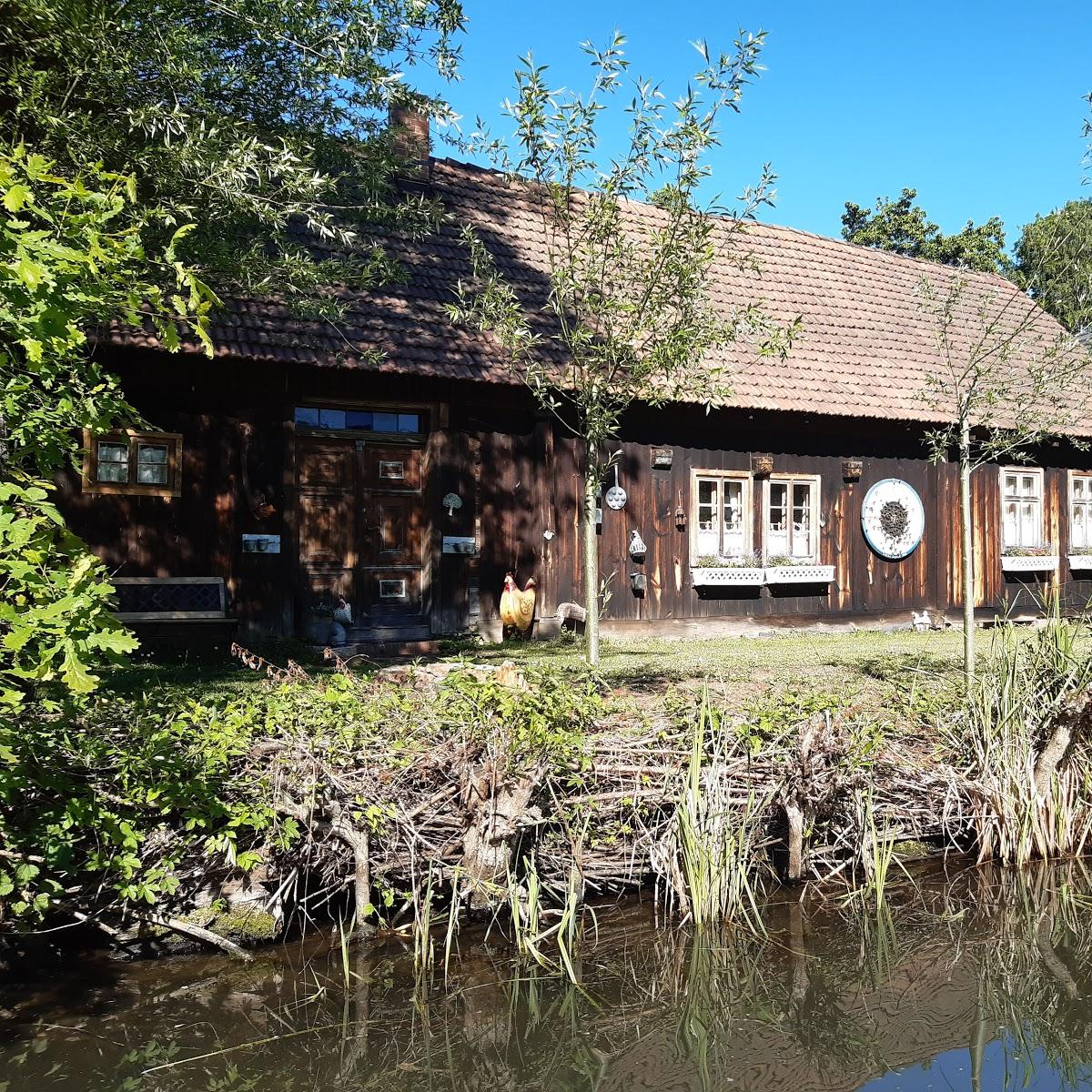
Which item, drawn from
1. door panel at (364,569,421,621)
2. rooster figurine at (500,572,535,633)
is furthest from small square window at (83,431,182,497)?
rooster figurine at (500,572,535,633)

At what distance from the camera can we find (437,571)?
37.3 feet

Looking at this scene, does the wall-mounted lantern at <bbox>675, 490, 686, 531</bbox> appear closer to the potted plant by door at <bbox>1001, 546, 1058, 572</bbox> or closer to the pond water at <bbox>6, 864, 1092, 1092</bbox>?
the potted plant by door at <bbox>1001, 546, 1058, 572</bbox>

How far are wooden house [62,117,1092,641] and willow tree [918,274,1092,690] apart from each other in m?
0.47

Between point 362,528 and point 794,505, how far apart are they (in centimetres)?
587

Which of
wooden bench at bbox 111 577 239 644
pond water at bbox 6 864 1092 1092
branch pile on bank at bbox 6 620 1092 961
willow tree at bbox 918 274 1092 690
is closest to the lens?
pond water at bbox 6 864 1092 1092

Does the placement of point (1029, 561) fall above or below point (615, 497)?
below

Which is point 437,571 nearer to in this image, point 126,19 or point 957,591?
point 126,19

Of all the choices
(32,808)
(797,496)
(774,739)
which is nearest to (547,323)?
(797,496)

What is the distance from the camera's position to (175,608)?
32.9 ft

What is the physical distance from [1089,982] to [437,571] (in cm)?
774

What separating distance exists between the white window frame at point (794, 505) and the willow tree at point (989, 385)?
1.64 m

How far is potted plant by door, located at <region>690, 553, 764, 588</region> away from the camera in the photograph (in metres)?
→ 13.0

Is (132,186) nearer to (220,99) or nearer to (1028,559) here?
(220,99)

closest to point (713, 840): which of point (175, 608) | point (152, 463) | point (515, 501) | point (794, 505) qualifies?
point (175, 608)
